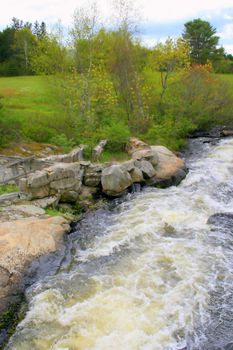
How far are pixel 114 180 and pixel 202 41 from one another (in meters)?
49.1

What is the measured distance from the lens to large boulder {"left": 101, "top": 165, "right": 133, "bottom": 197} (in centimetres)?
1684

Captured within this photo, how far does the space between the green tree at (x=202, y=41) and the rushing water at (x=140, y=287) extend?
4777 cm

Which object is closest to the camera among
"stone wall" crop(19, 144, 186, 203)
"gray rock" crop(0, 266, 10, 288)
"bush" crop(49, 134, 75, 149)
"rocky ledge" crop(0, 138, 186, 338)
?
"gray rock" crop(0, 266, 10, 288)

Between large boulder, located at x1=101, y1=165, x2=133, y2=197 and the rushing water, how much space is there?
4.98ft

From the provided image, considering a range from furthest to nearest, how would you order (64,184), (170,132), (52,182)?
(170,132), (64,184), (52,182)

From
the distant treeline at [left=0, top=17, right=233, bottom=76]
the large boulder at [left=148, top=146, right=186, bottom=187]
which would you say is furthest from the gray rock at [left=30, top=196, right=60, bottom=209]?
the distant treeline at [left=0, top=17, right=233, bottom=76]

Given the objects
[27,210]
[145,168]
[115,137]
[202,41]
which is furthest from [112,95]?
[202,41]

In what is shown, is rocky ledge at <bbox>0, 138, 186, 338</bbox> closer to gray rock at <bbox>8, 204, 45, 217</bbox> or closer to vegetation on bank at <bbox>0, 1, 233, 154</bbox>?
gray rock at <bbox>8, 204, 45, 217</bbox>

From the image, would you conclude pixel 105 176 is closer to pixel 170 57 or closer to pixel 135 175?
pixel 135 175

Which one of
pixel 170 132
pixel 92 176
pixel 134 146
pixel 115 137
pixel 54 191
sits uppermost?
pixel 115 137

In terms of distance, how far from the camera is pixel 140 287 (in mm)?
9898

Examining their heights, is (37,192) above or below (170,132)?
below

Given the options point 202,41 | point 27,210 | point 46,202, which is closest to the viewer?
point 27,210

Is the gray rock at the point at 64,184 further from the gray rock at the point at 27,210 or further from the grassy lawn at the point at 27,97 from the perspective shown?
the grassy lawn at the point at 27,97
